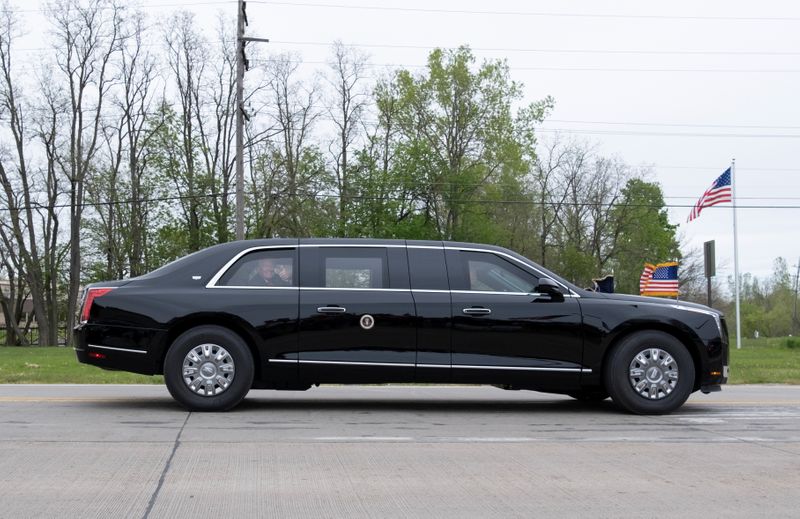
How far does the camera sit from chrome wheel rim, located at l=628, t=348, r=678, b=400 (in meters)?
9.24

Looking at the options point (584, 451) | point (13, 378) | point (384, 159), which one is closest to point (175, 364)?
point (584, 451)

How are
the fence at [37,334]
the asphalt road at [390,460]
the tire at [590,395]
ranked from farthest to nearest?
the fence at [37,334], the tire at [590,395], the asphalt road at [390,460]

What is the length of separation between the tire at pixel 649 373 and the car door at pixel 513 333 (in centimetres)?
41

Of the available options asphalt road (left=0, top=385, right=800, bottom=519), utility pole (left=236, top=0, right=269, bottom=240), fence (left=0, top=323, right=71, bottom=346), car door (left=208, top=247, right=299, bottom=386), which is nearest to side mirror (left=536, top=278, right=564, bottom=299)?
asphalt road (left=0, top=385, right=800, bottom=519)

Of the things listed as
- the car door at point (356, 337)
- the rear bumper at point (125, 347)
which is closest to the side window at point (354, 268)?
the car door at point (356, 337)

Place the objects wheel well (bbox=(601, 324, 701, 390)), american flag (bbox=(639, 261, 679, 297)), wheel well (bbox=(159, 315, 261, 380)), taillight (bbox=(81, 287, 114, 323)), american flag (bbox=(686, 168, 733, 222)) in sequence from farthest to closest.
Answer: american flag (bbox=(639, 261, 679, 297)) → american flag (bbox=(686, 168, 733, 222)) → wheel well (bbox=(601, 324, 701, 390)) → taillight (bbox=(81, 287, 114, 323)) → wheel well (bbox=(159, 315, 261, 380))

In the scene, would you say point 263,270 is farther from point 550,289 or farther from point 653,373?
point 653,373

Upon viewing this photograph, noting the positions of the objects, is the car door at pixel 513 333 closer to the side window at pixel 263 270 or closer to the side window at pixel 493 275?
the side window at pixel 493 275

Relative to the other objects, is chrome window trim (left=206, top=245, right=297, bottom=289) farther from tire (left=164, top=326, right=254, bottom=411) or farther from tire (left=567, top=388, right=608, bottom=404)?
tire (left=567, top=388, right=608, bottom=404)

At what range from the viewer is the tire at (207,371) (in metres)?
8.86

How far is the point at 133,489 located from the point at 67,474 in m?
0.70

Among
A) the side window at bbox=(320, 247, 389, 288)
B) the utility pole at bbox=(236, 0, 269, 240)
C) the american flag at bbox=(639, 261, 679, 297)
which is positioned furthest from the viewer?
the american flag at bbox=(639, 261, 679, 297)

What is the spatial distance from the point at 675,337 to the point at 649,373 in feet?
1.59

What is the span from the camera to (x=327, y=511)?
17.0 ft
